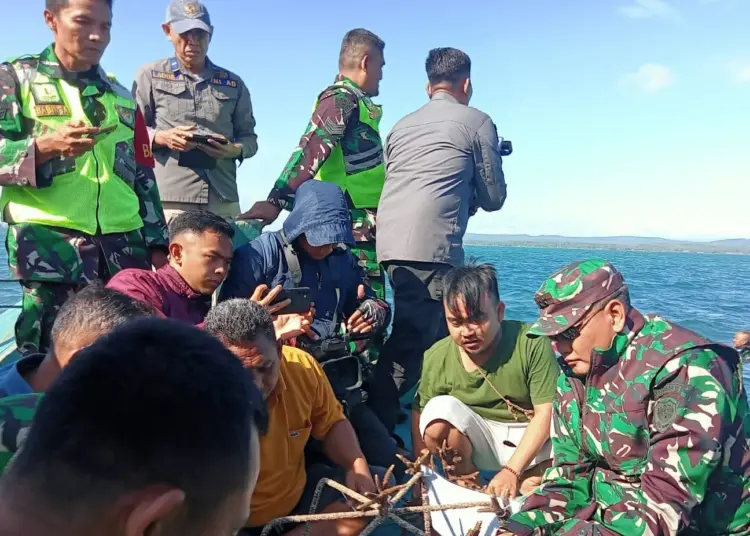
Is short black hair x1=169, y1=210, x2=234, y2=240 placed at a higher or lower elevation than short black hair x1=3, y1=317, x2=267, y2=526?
higher

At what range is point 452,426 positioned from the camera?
2.87m

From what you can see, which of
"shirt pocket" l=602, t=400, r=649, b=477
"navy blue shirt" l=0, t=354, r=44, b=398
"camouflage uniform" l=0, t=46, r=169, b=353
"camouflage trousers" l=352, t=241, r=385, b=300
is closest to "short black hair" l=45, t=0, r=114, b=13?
"camouflage uniform" l=0, t=46, r=169, b=353

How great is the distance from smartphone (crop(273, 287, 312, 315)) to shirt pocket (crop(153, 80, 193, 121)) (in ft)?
4.67

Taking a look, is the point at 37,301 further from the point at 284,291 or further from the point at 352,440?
the point at 352,440

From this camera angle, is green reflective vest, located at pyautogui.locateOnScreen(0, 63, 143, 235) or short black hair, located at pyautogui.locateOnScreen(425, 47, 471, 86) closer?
green reflective vest, located at pyautogui.locateOnScreen(0, 63, 143, 235)

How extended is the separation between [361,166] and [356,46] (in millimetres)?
702

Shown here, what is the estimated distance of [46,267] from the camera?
105 inches

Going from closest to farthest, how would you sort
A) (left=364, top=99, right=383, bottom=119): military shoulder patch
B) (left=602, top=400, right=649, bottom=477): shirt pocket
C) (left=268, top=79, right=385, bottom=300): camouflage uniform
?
(left=602, top=400, right=649, bottom=477): shirt pocket
(left=268, top=79, right=385, bottom=300): camouflage uniform
(left=364, top=99, right=383, bottom=119): military shoulder patch

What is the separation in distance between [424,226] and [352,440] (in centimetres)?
135

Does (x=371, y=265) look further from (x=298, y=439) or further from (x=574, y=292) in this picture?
(x=574, y=292)

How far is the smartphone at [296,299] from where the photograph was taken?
9.27 feet

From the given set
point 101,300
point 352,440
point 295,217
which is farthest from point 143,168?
point 352,440

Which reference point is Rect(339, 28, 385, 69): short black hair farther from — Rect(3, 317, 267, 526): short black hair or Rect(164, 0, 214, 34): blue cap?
Rect(3, 317, 267, 526): short black hair

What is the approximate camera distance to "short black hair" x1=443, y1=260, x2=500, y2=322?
2.86m
